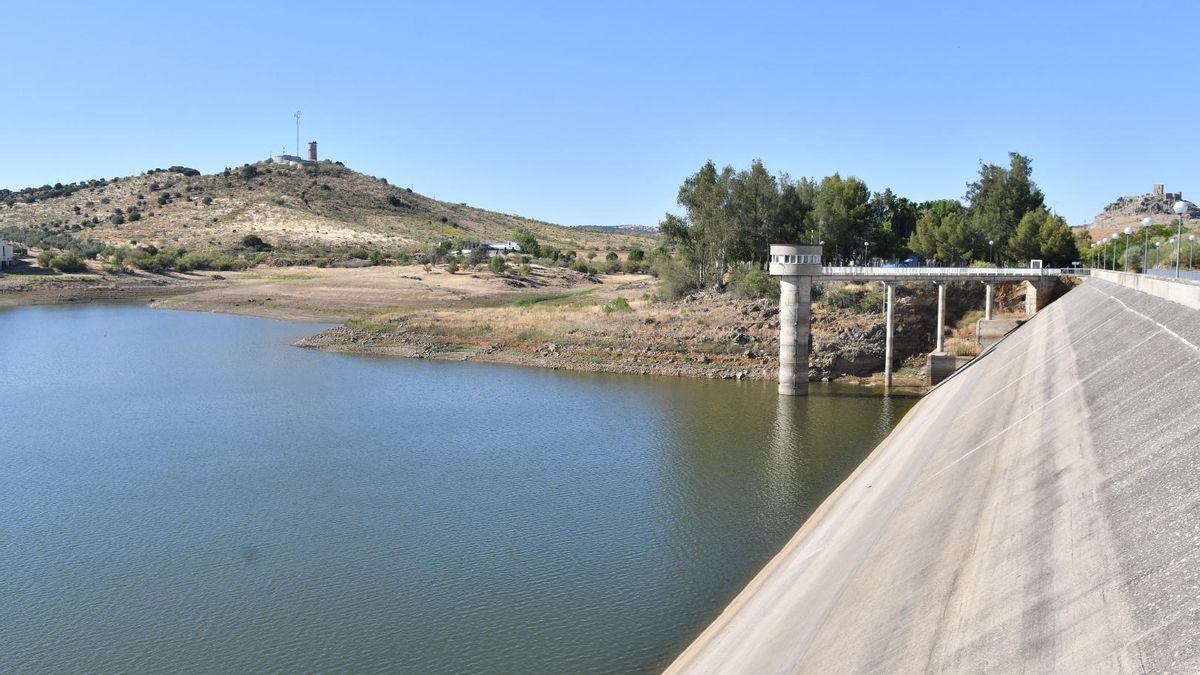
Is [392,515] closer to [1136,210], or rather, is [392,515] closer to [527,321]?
[527,321]

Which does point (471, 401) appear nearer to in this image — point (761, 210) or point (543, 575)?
point (543, 575)

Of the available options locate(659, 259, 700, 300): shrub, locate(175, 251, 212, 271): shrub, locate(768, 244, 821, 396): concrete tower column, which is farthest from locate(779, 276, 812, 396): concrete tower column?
locate(175, 251, 212, 271): shrub

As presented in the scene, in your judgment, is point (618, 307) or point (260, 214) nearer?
point (618, 307)

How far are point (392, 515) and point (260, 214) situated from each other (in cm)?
13306

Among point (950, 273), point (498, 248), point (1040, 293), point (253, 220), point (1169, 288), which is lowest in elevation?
point (1040, 293)

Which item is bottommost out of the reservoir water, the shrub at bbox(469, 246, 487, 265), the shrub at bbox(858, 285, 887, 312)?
the reservoir water

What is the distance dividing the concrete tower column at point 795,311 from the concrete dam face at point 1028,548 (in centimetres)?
2163

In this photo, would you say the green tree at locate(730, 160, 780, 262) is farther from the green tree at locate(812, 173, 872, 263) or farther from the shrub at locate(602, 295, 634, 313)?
the shrub at locate(602, 295, 634, 313)

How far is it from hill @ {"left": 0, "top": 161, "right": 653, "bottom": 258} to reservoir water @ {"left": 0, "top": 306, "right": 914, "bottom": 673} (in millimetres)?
87727

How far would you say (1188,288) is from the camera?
2045 cm

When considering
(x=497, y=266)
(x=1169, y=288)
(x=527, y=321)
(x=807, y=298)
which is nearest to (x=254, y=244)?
(x=497, y=266)

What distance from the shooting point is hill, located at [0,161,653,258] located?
136000 millimetres

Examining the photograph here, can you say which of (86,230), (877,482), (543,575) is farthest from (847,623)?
(86,230)

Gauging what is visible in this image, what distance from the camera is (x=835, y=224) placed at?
68688 millimetres
